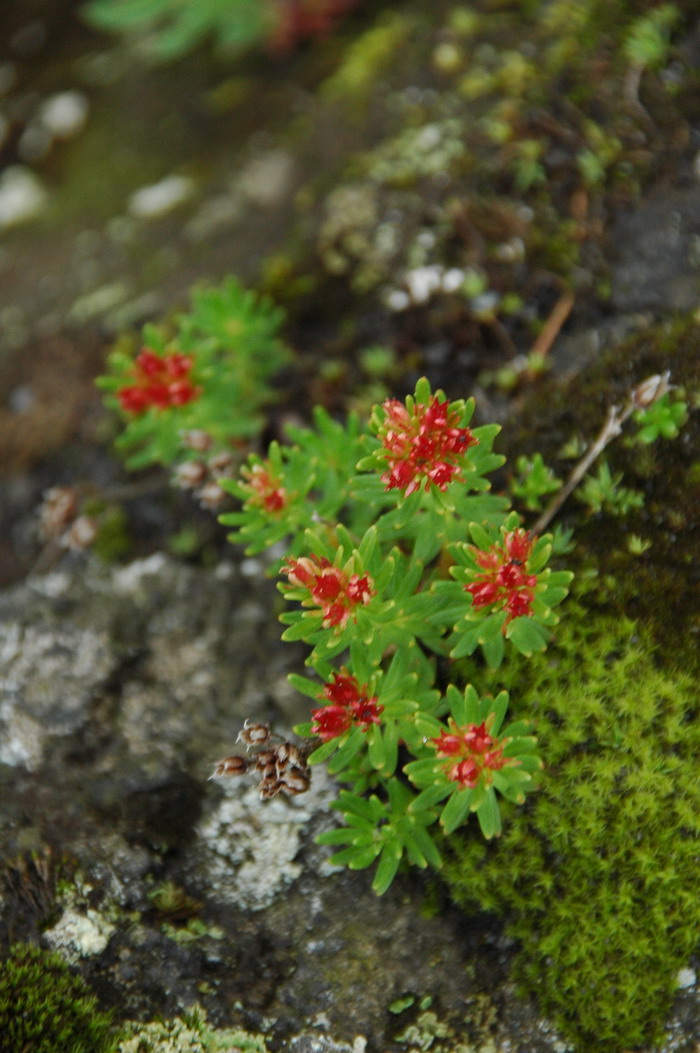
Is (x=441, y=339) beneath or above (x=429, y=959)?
above

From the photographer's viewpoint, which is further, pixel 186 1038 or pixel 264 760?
pixel 264 760

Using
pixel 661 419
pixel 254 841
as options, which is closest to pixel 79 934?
pixel 254 841

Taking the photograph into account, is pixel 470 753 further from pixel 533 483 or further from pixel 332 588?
pixel 533 483

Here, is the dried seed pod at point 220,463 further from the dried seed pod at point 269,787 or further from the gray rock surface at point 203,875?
the dried seed pod at point 269,787

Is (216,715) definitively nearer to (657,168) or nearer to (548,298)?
(548,298)

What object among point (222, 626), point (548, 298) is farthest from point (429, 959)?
point (548, 298)

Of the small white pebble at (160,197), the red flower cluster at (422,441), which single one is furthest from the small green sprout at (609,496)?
the small white pebble at (160,197)
